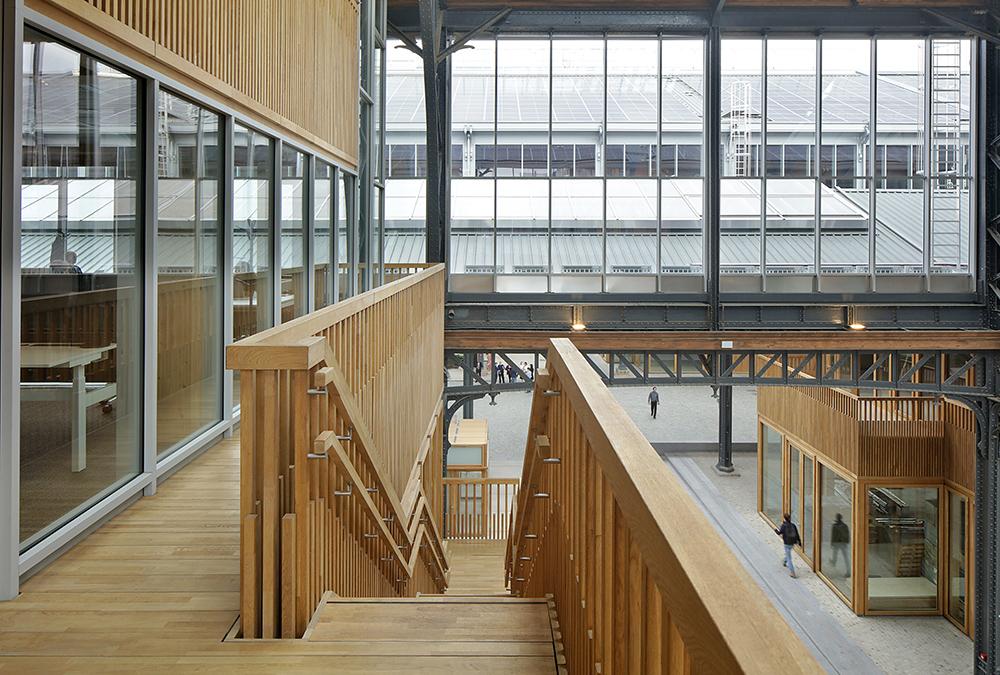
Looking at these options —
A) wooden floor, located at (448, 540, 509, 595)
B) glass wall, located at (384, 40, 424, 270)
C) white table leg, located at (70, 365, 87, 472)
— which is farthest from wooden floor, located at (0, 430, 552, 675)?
glass wall, located at (384, 40, 424, 270)

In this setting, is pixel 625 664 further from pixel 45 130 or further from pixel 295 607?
pixel 45 130

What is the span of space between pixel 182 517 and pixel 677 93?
14016 millimetres

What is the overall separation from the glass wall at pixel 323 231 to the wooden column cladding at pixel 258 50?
0.95 ft

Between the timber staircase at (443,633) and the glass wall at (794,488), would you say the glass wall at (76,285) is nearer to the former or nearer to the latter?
the timber staircase at (443,633)

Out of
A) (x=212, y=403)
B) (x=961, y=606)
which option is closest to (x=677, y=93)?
(x=961, y=606)

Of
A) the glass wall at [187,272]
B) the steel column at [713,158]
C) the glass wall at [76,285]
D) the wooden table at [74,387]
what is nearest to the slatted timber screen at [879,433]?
the steel column at [713,158]

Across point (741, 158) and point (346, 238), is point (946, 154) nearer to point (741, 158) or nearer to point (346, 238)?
point (741, 158)

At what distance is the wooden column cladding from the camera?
4.68 m

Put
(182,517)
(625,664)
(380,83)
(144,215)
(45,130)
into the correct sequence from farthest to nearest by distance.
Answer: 1. (380,83)
2. (144,215)
3. (182,517)
4. (45,130)
5. (625,664)

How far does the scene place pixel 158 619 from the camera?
10.9 feet

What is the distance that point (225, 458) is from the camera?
6219 millimetres

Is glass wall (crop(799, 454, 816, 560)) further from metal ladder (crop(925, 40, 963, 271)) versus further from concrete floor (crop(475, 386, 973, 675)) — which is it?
metal ladder (crop(925, 40, 963, 271))

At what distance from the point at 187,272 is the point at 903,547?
13.2 meters

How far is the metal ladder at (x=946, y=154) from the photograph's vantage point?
54.4 feet
